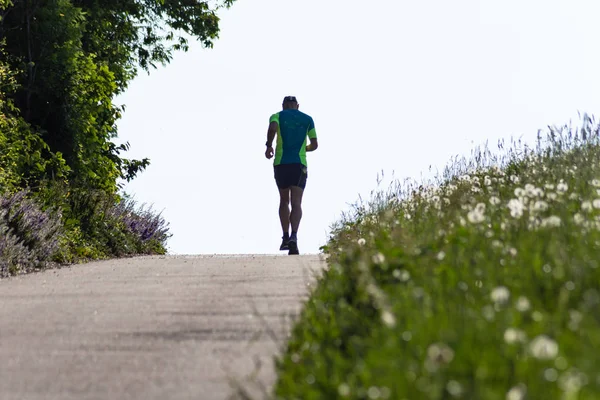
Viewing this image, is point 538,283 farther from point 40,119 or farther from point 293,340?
point 40,119

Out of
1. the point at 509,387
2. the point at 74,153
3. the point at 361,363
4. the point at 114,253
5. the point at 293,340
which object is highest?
the point at 74,153

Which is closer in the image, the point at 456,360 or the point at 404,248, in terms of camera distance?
the point at 456,360

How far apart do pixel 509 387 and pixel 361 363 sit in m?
0.72

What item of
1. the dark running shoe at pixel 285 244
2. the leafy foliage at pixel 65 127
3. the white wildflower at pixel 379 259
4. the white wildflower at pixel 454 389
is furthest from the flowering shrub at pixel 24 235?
the white wildflower at pixel 454 389

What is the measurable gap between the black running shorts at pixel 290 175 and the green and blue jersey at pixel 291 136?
8 centimetres

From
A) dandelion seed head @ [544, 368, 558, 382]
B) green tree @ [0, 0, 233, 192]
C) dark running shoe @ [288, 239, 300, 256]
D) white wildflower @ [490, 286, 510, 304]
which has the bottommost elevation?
dandelion seed head @ [544, 368, 558, 382]

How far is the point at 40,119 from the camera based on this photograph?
21.4 metres

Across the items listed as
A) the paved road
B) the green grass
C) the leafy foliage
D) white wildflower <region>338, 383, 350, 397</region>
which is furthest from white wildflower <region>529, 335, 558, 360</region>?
the leafy foliage

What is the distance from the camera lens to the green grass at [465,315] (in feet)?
12.0

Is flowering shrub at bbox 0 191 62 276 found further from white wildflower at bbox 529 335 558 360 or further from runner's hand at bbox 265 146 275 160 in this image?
white wildflower at bbox 529 335 558 360

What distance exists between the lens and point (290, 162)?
57.5ft

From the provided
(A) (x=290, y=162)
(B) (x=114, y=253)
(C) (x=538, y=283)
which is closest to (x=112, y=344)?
(C) (x=538, y=283)

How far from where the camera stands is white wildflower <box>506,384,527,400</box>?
10.6ft

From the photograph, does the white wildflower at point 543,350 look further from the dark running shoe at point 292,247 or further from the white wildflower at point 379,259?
the dark running shoe at point 292,247
